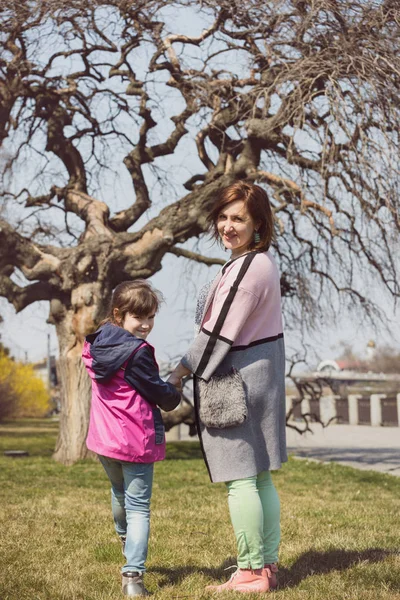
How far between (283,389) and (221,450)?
0.45m

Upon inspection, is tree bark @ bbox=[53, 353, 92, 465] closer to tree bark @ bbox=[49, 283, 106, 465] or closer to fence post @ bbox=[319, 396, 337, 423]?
tree bark @ bbox=[49, 283, 106, 465]

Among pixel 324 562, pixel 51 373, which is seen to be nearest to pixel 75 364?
pixel 324 562

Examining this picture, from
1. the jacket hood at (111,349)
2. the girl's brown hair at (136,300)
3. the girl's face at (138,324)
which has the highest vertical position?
the girl's brown hair at (136,300)

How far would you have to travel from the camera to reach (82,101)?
14.8 m

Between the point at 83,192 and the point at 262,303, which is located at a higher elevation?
the point at 83,192

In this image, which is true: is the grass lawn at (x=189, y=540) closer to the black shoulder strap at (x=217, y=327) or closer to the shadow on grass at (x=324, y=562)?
the shadow on grass at (x=324, y=562)

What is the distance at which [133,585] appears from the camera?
12.3ft

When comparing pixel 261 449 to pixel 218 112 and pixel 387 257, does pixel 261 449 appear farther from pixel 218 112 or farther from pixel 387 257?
pixel 218 112

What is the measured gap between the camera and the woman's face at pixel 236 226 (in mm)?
4012

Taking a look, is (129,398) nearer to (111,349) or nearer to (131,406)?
(131,406)

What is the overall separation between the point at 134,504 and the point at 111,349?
0.76 meters

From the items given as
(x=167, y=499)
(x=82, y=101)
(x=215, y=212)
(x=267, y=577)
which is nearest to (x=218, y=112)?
(x=82, y=101)

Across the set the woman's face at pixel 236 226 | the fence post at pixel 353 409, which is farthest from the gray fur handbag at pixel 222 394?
the fence post at pixel 353 409

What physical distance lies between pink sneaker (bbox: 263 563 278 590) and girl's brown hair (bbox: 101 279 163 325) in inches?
54.0
